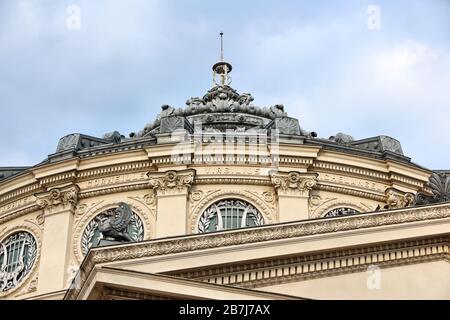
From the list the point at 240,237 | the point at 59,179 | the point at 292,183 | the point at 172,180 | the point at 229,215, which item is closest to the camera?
the point at 240,237

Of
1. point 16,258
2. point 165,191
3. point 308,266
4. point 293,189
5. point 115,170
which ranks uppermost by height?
point 115,170

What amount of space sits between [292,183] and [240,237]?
16.4m

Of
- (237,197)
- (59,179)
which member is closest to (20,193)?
(59,179)

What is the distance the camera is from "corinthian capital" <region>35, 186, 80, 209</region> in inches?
1491

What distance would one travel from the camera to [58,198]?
38031 millimetres

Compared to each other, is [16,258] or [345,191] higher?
[345,191]

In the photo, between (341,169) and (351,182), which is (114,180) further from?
(351,182)

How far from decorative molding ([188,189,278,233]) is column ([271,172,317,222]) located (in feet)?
1.38

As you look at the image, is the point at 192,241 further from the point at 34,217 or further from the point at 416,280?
the point at 34,217

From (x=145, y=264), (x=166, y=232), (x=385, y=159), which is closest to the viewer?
(x=145, y=264)

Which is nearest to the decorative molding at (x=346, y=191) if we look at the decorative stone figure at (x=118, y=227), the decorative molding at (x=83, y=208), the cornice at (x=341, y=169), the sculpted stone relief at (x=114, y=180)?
the cornice at (x=341, y=169)

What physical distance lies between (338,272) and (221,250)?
2.56 meters
